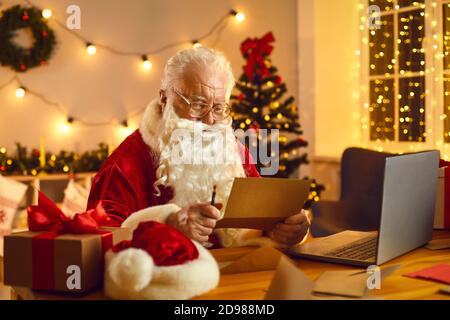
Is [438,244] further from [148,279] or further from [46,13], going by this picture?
[46,13]

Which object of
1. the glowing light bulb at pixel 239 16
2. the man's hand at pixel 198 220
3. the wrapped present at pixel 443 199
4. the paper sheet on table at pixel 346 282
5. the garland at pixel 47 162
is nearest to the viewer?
the paper sheet on table at pixel 346 282

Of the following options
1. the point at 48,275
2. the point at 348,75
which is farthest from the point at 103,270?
the point at 348,75

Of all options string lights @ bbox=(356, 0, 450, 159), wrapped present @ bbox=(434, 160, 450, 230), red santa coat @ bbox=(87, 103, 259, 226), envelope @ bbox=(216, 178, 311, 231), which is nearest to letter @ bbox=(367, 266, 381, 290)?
envelope @ bbox=(216, 178, 311, 231)

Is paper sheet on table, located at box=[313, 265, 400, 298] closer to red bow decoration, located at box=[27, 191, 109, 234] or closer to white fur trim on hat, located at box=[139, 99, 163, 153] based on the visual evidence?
red bow decoration, located at box=[27, 191, 109, 234]

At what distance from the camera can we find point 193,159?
218cm

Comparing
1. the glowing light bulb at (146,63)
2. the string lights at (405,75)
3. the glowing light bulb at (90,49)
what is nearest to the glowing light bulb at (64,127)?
the glowing light bulb at (90,49)

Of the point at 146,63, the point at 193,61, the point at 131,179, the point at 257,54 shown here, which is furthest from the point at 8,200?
the point at 193,61

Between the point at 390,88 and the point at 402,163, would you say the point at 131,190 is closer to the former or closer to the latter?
the point at 402,163

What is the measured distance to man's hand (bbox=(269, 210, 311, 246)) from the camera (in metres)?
1.63

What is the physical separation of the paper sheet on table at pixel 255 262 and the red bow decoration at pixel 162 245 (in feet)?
0.76

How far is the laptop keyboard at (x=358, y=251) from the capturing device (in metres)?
1.52

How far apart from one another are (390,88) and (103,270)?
3.90 m

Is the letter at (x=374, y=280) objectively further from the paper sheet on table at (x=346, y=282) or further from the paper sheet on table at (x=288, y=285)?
the paper sheet on table at (x=288, y=285)

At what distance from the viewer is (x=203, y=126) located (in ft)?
7.00
